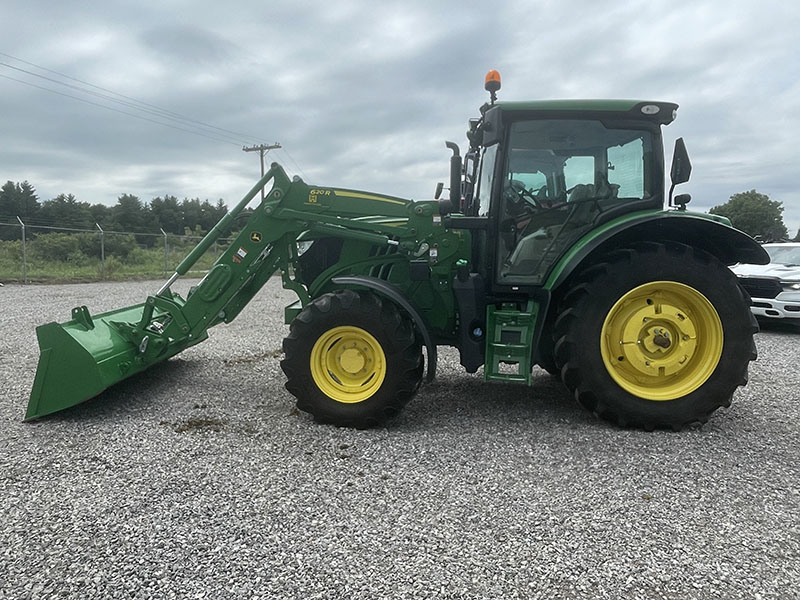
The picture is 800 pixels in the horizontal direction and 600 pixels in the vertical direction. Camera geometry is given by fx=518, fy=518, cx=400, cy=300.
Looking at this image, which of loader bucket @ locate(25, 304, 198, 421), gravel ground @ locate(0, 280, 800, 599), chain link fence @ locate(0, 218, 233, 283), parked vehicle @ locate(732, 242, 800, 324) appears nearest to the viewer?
gravel ground @ locate(0, 280, 800, 599)

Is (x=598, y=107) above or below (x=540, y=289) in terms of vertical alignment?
above

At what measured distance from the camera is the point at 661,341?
3.85 m

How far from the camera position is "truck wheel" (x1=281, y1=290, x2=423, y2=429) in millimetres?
3818

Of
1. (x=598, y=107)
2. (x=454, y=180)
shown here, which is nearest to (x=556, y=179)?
(x=598, y=107)

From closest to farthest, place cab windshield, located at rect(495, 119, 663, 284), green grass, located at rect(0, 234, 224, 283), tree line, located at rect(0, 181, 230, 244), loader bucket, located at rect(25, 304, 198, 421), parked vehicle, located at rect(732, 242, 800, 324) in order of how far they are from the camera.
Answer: loader bucket, located at rect(25, 304, 198, 421), cab windshield, located at rect(495, 119, 663, 284), parked vehicle, located at rect(732, 242, 800, 324), green grass, located at rect(0, 234, 224, 283), tree line, located at rect(0, 181, 230, 244)

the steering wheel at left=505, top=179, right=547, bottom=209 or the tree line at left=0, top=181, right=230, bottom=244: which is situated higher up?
the tree line at left=0, top=181, right=230, bottom=244

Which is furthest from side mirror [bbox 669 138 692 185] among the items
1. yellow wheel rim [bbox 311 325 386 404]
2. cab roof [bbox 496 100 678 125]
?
yellow wheel rim [bbox 311 325 386 404]

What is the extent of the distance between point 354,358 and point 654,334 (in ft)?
7.41

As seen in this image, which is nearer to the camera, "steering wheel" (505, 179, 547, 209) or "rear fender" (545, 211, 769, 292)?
"rear fender" (545, 211, 769, 292)

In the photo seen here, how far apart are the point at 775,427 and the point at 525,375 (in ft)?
6.58

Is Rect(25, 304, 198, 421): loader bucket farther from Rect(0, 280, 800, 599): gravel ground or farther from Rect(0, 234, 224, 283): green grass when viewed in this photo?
Rect(0, 234, 224, 283): green grass

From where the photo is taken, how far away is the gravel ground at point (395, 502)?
220 cm

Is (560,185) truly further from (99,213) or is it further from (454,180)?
(99,213)

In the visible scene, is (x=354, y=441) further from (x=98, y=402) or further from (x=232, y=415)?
(x=98, y=402)
